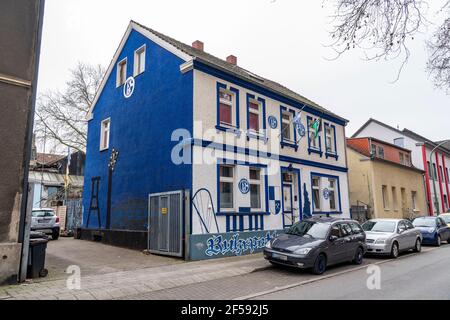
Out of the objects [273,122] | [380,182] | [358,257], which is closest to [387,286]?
[358,257]

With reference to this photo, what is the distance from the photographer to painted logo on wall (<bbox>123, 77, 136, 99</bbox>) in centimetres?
1738

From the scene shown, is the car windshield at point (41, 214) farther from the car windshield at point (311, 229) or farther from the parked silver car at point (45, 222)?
the car windshield at point (311, 229)

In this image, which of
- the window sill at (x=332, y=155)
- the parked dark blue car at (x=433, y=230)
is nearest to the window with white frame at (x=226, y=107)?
the window sill at (x=332, y=155)

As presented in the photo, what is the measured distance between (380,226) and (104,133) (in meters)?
15.1

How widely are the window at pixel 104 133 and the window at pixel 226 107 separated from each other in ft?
24.8

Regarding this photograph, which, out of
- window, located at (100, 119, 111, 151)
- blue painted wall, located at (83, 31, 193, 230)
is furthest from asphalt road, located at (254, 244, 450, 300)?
window, located at (100, 119, 111, 151)

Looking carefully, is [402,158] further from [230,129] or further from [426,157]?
[230,129]

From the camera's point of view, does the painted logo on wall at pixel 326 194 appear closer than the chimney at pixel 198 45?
Yes

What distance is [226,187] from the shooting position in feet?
46.2

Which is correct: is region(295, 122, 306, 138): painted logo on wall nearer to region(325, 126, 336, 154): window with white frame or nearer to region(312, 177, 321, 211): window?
region(312, 177, 321, 211): window

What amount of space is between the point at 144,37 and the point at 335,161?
43.0 feet

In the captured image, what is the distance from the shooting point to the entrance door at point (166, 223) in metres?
12.6

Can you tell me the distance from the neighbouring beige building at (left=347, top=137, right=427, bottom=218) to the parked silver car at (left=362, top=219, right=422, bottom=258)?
24.1 ft
